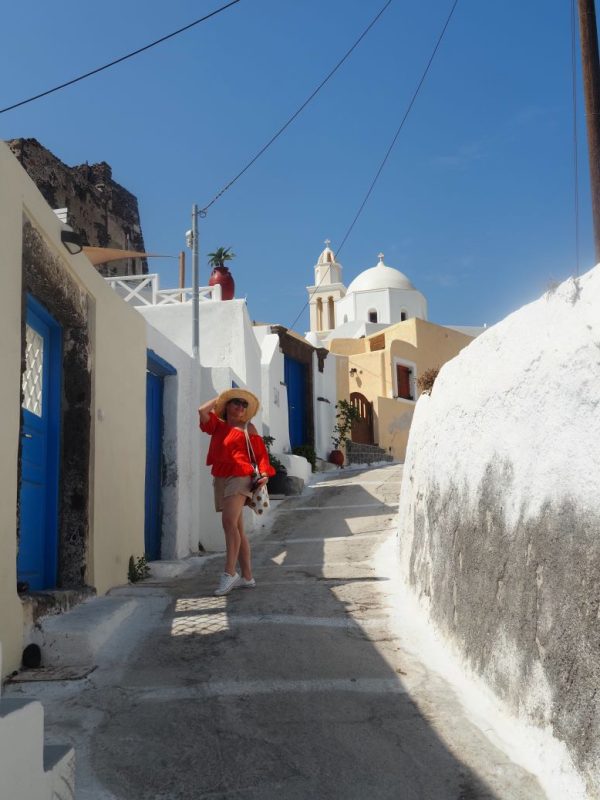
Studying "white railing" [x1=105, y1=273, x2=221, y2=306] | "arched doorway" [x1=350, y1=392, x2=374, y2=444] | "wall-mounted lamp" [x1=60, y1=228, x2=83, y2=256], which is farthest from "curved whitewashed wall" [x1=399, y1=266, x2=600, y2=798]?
"arched doorway" [x1=350, y1=392, x2=374, y2=444]

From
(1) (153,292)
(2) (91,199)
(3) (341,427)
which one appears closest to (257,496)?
(1) (153,292)

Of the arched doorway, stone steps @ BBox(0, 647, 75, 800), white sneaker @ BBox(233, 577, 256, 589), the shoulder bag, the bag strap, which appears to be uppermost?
the arched doorway

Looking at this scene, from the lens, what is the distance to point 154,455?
7984 mm

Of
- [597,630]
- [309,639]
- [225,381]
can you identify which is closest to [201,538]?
[225,381]

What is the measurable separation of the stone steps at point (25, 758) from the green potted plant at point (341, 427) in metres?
16.8

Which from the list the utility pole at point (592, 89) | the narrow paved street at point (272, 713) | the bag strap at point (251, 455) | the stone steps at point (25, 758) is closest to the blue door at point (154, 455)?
the bag strap at point (251, 455)

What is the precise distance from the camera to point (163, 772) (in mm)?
2846

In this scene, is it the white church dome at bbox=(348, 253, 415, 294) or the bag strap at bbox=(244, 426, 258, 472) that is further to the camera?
the white church dome at bbox=(348, 253, 415, 294)

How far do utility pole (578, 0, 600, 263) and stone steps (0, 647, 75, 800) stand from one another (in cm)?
656

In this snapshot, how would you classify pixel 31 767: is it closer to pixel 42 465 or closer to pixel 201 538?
pixel 42 465

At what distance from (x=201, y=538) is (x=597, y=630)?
22.3 ft

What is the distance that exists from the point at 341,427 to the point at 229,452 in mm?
14004

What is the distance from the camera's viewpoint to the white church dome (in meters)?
42.3

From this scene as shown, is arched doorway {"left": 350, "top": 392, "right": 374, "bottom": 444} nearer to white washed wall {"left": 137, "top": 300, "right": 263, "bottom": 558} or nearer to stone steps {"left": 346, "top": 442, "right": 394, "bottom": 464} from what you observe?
stone steps {"left": 346, "top": 442, "right": 394, "bottom": 464}
